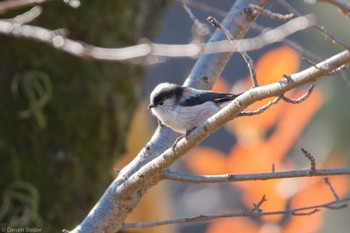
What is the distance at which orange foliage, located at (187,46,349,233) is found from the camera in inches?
178

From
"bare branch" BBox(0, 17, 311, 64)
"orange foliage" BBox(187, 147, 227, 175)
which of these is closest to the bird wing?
"bare branch" BBox(0, 17, 311, 64)

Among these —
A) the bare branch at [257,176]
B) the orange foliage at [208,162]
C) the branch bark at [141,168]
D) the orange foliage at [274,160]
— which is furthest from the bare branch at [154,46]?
the orange foliage at [208,162]

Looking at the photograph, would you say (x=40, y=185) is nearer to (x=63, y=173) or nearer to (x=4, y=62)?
(x=63, y=173)

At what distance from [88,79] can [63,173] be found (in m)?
0.52

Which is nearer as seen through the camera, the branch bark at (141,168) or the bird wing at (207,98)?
the branch bark at (141,168)

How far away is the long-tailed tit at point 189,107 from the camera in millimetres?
2697

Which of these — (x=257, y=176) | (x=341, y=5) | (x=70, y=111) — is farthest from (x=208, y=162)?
(x=341, y=5)

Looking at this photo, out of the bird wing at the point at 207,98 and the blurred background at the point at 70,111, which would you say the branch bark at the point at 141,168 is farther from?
the blurred background at the point at 70,111

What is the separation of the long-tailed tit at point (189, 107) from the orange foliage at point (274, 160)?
1.44m

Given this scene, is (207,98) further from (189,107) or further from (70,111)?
(70,111)

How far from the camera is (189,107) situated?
2.78 meters

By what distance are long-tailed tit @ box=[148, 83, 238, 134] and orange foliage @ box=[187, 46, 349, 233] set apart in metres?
1.44

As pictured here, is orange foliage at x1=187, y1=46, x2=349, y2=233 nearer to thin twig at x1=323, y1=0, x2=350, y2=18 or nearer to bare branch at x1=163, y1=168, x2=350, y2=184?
bare branch at x1=163, y1=168, x2=350, y2=184

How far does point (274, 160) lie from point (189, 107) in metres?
2.19
